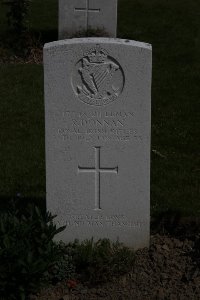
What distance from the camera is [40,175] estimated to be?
7.03 m

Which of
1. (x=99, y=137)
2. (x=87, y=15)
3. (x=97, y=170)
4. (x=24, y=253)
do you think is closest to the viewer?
(x=24, y=253)

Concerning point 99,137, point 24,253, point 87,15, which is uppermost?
point 87,15

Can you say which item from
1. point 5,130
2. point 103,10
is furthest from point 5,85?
point 103,10

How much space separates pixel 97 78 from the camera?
493cm

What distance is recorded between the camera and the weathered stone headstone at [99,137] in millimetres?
4879

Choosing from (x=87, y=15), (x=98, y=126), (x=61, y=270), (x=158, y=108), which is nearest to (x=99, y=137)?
(x=98, y=126)

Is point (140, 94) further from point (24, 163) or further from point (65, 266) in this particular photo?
point (24, 163)

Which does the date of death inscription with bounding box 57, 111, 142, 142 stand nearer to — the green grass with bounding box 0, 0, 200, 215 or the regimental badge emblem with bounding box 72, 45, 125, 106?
the regimental badge emblem with bounding box 72, 45, 125, 106

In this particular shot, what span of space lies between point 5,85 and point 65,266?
17.8 ft

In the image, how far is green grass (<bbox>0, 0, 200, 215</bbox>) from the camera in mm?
6781

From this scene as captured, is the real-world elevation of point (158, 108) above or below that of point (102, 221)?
above

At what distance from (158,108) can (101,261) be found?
14.6ft

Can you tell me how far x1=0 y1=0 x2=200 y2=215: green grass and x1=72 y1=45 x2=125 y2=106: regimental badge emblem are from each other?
154 cm

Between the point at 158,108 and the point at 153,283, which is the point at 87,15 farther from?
the point at 153,283
